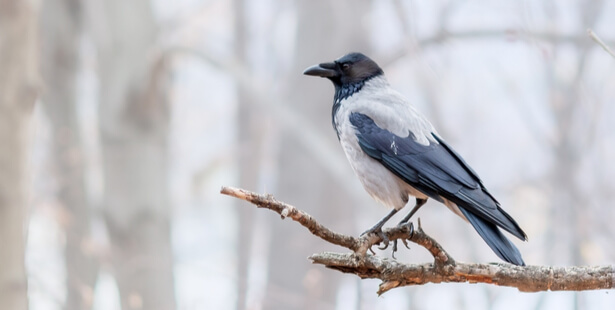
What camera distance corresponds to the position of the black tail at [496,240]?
9.99ft

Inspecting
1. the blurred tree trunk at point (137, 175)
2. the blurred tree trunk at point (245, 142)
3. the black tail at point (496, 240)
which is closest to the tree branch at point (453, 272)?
the black tail at point (496, 240)

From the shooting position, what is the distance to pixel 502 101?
10625 millimetres

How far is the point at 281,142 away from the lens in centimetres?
1093

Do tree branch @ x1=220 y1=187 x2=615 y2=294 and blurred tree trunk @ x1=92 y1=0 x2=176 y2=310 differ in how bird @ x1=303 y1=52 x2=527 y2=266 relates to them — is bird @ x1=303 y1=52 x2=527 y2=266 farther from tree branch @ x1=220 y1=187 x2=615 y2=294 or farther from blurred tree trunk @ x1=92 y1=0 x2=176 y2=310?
blurred tree trunk @ x1=92 y1=0 x2=176 y2=310

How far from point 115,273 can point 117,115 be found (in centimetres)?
A: 157

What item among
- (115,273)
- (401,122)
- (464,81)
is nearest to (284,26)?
(464,81)

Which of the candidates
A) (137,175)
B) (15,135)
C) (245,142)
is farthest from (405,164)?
(245,142)

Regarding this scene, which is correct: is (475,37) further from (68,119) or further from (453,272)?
(453,272)

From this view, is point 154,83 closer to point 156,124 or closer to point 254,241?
point 156,124

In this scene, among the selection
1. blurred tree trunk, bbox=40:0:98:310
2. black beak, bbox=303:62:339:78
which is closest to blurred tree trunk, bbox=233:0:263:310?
blurred tree trunk, bbox=40:0:98:310

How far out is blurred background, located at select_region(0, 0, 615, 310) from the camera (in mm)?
6602

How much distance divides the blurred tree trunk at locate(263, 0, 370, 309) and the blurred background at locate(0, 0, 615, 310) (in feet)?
0.10

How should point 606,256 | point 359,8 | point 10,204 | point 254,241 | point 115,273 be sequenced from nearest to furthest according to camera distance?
point 10,204 < point 115,273 < point 606,256 < point 359,8 < point 254,241

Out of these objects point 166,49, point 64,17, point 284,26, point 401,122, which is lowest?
point 401,122
